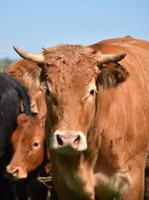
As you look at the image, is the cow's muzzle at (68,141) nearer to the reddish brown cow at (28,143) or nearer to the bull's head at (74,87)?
the bull's head at (74,87)

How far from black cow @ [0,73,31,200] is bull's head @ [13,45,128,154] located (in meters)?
1.54

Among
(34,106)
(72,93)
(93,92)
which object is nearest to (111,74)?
(93,92)

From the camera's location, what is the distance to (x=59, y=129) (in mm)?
5598

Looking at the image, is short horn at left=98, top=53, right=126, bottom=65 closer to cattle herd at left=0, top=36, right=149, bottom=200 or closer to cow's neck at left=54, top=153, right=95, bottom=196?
cattle herd at left=0, top=36, right=149, bottom=200

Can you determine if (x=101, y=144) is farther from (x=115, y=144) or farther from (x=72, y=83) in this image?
(x=72, y=83)

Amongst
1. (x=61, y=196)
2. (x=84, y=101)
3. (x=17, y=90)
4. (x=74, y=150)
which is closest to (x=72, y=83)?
(x=84, y=101)

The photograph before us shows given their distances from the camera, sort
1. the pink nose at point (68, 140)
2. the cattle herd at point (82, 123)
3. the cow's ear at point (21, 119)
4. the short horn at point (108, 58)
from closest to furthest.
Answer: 1. the pink nose at point (68, 140)
2. the cattle herd at point (82, 123)
3. the short horn at point (108, 58)
4. the cow's ear at point (21, 119)

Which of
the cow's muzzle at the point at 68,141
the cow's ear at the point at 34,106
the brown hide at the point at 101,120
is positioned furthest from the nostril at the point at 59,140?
the cow's ear at the point at 34,106

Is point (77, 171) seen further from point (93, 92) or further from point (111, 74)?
point (111, 74)

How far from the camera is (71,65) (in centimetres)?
589

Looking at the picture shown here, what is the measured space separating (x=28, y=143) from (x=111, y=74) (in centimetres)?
184

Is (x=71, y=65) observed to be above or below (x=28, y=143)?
above

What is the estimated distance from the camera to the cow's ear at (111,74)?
625 centimetres

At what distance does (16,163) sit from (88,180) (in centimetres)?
123
